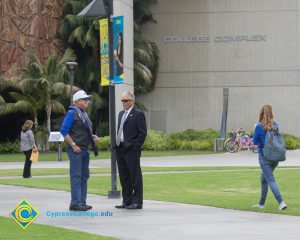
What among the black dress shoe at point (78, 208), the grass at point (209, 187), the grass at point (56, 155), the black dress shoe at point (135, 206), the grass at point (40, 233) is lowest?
the grass at point (56, 155)

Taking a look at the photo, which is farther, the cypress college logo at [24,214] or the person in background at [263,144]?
the person in background at [263,144]

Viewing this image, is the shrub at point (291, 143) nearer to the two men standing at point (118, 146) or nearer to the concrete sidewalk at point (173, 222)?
the concrete sidewalk at point (173, 222)

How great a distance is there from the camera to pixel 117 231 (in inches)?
446

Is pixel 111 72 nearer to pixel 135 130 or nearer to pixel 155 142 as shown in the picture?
pixel 135 130

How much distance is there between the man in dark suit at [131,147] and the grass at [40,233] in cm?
292

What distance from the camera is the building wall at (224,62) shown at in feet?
164

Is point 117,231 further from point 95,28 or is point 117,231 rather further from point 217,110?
point 217,110

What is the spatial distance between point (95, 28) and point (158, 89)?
23.9 ft

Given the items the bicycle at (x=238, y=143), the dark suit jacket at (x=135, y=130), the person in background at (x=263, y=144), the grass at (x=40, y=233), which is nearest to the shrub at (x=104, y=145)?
the bicycle at (x=238, y=143)

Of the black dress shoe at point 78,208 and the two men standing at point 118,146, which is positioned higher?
the two men standing at point 118,146

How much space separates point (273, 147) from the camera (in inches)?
559

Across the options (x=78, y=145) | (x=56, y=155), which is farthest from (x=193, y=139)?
(x=78, y=145)

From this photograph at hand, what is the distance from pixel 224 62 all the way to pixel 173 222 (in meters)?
38.6

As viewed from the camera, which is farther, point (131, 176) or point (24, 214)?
point (131, 176)
